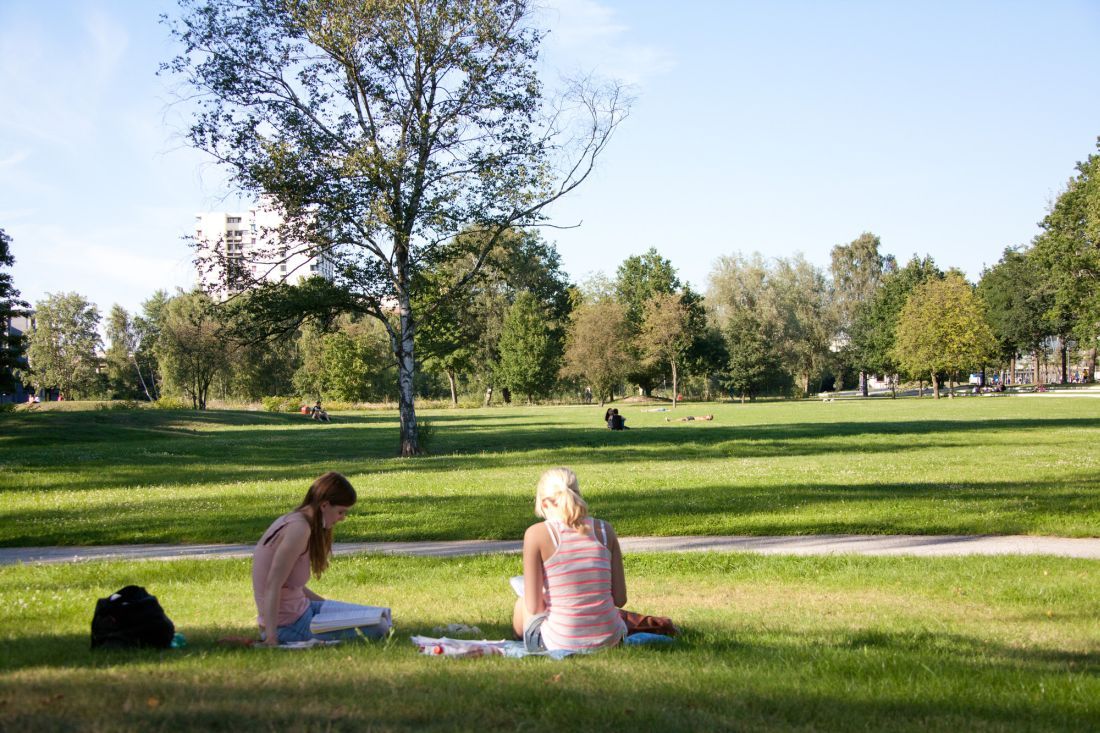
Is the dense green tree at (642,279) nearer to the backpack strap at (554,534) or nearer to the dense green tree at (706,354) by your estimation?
the dense green tree at (706,354)

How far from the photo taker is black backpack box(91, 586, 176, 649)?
5.78 metres

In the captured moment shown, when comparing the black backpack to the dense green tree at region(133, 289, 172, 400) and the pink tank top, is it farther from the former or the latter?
the dense green tree at region(133, 289, 172, 400)

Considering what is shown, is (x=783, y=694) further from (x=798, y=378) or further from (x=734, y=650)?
(x=798, y=378)

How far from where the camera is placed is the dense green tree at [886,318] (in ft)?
306

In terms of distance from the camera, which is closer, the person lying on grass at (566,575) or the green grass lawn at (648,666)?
the green grass lawn at (648,666)

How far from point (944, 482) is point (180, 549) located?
12.9 m

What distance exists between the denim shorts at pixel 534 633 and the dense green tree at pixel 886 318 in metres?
90.1

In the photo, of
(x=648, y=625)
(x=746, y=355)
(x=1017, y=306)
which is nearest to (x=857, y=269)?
(x=1017, y=306)

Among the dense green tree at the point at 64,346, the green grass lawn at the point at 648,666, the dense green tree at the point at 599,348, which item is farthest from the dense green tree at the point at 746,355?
the green grass lawn at the point at 648,666

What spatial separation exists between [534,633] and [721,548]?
18.7 feet

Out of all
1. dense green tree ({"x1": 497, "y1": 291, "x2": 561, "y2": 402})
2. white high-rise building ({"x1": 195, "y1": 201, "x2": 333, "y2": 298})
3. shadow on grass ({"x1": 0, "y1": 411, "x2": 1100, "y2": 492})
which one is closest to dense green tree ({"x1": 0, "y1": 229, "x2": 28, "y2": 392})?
shadow on grass ({"x1": 0, "y1": 411, "x2": 1100, "y2": 492})

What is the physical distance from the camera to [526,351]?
295 feet

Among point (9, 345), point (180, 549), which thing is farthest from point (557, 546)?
point (9, 345)

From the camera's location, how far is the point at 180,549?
1166 centimetres
